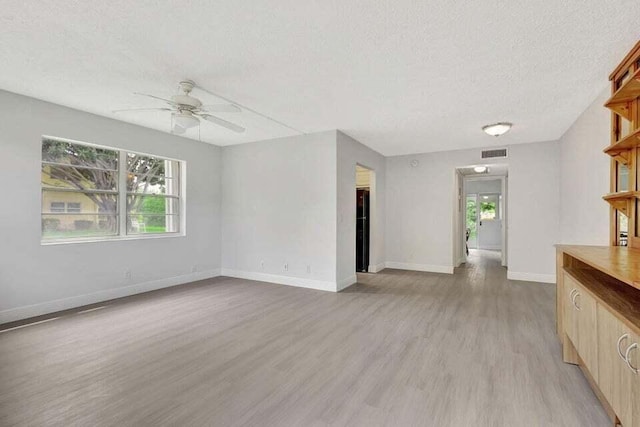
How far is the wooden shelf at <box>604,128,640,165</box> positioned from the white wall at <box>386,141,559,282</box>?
10.0ft

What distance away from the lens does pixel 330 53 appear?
97.8 inches

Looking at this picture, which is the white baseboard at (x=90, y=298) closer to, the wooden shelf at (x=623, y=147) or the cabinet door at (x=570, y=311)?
the cabinet door at (x=570, y=311)

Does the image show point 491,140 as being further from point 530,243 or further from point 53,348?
point 53,348

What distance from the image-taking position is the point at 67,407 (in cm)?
189

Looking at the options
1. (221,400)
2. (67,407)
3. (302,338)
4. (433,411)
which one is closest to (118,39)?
(67,407)

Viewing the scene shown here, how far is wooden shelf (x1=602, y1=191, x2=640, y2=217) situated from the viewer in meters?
2.46

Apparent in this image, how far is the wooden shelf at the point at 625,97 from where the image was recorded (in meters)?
2.20

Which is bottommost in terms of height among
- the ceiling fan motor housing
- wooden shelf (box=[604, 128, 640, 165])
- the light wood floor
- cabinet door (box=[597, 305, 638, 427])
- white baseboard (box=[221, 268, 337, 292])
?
the light wood floor

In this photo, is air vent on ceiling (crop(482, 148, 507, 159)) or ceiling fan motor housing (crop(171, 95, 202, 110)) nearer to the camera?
ceiling fan motor housing (crop(171, 95, 202, 110))

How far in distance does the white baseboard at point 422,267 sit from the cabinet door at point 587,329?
4.22 meters

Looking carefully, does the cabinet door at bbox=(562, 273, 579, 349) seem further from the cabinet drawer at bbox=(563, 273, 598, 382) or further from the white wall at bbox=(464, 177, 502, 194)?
the white wall at bbox=(464, 177, 502, 194)

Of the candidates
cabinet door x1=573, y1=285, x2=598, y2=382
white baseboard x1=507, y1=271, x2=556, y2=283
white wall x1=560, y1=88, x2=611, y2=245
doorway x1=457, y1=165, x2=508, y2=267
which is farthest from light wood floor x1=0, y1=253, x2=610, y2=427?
doorway x1=457, y1=165, x2=508, y2=267

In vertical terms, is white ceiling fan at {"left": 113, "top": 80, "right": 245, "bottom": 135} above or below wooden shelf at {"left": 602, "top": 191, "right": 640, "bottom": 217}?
above

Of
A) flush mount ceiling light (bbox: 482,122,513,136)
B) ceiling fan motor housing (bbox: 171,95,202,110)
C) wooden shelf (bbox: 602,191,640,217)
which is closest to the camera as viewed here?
wooden shelf (bbox: 602,191,640,217)
